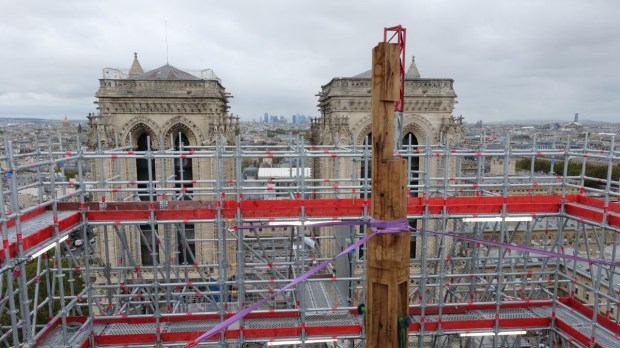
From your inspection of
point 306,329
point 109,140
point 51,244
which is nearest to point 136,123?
point 109,140

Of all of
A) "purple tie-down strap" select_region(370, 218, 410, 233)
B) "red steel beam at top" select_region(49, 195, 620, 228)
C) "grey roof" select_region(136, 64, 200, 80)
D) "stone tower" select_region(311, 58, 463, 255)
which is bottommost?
"red steel beam at top" select_region(49, 195, 620, 228)

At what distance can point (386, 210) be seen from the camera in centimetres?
487

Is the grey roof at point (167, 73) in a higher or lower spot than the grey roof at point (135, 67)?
lower

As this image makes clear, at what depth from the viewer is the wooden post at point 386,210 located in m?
4.79

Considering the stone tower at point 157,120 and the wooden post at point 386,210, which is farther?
the stone tower at point 157,120

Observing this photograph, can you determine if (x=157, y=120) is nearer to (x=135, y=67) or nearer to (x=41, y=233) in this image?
(x=135, y=67)

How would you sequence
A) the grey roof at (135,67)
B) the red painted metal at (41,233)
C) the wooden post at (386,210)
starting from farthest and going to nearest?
1. the grey roof at (135,67)
2. the red painted metal at (41,233)
3. the wooden post at (386,210)

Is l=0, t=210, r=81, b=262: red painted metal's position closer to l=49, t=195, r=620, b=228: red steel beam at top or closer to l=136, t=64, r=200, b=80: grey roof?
l=49, t=195, r=620, b=228: red steel beam at top

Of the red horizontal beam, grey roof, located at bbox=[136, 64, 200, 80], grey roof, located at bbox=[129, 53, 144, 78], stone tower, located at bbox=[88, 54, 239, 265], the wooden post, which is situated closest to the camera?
the wooden post

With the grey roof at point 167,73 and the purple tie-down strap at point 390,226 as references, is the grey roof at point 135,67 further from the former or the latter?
the purple tie-down strap at point 390,226

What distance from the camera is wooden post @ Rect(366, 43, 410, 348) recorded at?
4.79 meters

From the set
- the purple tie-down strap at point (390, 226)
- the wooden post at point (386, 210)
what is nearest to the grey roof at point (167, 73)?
the wooden post at point (386, 210)

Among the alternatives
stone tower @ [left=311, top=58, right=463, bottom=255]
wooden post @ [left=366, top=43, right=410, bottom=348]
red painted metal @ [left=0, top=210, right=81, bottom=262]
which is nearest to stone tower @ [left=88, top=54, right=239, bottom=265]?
stone tower @ [left=311, top=58, right=463, bottom=255]

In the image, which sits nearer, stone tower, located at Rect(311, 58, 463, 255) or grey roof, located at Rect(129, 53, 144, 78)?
stone tower, located at Rect(311, 58, 463, 255)
